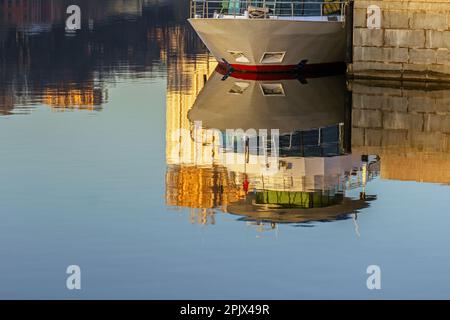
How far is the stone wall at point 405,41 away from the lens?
65375mm

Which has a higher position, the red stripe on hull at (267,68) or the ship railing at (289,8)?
the ship railing at (289,8)

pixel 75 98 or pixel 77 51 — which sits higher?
pixel 77 51

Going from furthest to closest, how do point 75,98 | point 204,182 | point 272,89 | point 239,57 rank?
point 239,57 < point 272,89 < point 75,98 < point 204,182

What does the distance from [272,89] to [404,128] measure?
14.8 metres

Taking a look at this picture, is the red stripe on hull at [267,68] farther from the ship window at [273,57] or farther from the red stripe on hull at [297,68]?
the ship window at [273,57]

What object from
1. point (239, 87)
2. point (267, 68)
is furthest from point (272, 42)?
point (239, 87)

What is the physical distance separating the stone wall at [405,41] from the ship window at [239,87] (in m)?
5.14

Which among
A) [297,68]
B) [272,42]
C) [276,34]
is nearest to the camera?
[276,34]

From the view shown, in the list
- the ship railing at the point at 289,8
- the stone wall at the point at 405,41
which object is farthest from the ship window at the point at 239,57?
the stone wall at the point at 405,41

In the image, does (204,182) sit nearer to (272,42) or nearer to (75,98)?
(75,98)

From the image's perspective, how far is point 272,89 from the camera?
65.1 metres

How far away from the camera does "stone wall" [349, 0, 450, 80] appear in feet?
214

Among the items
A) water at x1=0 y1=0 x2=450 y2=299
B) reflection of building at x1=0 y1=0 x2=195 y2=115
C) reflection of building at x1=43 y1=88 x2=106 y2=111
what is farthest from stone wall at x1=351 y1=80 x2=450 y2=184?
reflection of building at x1=0 y1=0 x2=195 y2=115
